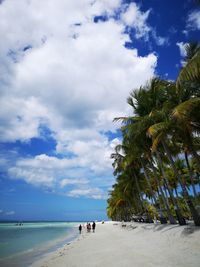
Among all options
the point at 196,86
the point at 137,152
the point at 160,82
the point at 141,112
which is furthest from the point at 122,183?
the point at 196,86

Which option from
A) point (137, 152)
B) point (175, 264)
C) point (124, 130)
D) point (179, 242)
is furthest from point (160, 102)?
point (175, 264)

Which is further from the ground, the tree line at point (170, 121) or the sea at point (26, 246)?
the tree line at point (170, 121)

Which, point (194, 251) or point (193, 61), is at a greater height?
point (193, 61)

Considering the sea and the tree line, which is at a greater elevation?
the tree line

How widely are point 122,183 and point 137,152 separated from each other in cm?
1871

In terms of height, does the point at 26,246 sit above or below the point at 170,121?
below

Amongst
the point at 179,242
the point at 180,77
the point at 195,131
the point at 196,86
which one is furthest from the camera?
the point at 195,131

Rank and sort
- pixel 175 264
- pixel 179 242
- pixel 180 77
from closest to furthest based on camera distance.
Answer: pixel 175 264 < pixel 180 77 < pixel 179 242

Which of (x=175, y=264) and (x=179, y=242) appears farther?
(x=179, y=242)

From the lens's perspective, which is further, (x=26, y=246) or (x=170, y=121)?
(x=26, y=246)

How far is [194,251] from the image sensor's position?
8.50 m

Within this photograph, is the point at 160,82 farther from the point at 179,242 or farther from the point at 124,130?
the point at 179,242

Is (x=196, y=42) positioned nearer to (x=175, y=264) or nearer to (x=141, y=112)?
(x=141, y=112)

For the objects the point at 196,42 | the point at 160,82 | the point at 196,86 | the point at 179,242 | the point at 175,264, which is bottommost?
the point at 175,264
